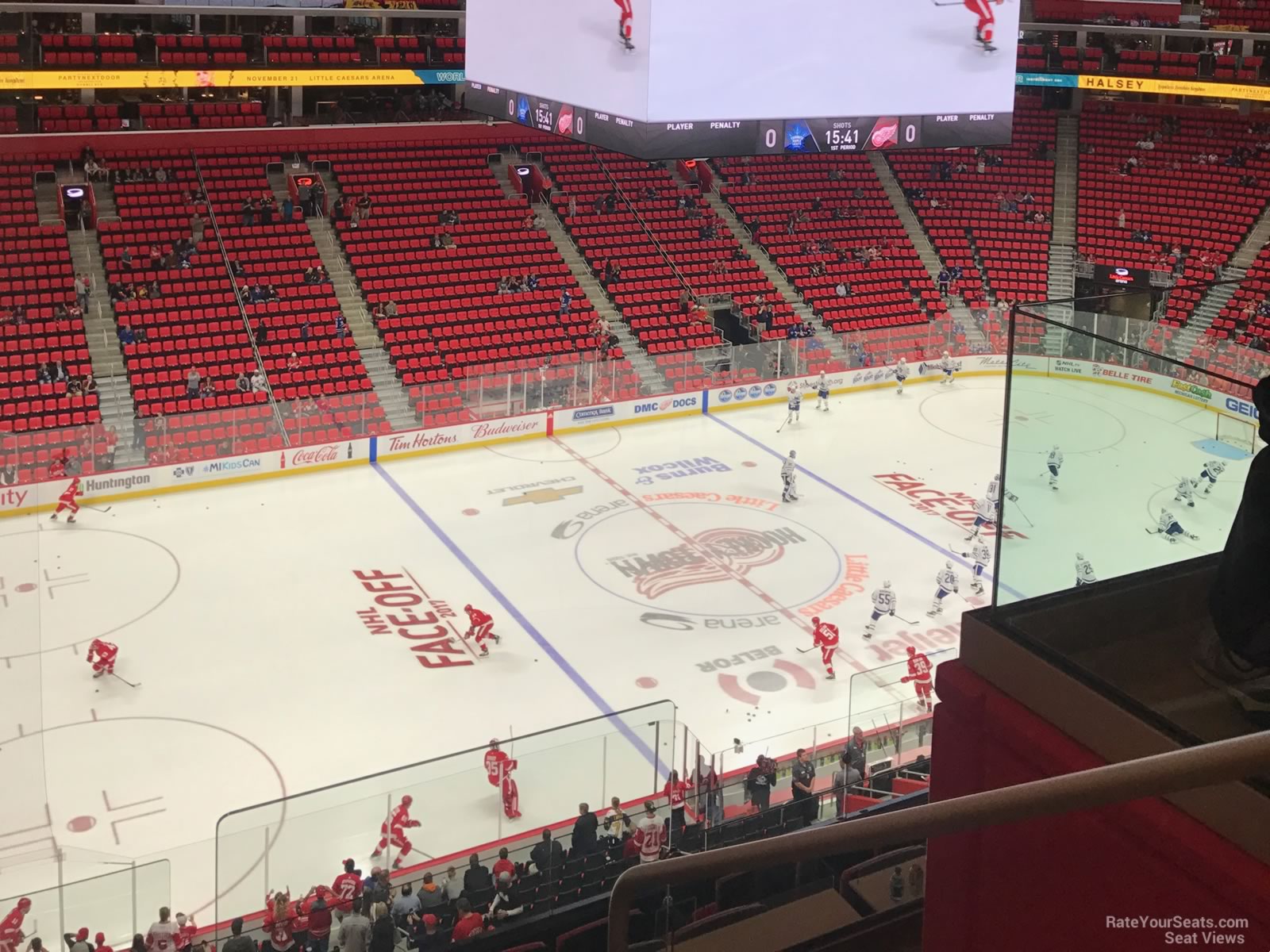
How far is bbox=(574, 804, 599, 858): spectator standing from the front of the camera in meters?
10.4

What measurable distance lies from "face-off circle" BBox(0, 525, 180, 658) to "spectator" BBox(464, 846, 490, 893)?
776 cm

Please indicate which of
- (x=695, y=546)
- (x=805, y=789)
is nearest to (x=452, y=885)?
(x=805, y=789)

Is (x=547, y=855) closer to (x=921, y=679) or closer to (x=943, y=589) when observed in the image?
(x=921, y=679)

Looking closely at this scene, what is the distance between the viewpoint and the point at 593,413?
25234mm

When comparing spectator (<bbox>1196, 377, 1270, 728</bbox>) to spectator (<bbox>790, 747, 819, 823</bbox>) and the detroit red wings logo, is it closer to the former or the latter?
spectator (<bbox>790, 747, 819, 823</bbox>)

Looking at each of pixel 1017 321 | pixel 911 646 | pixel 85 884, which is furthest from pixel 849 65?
pixel 1017 321

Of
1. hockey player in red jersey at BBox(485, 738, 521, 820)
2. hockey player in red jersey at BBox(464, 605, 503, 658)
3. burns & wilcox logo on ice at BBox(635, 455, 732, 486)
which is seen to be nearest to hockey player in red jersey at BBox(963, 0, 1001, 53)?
burns & wilcox logo on ice at BBox(635, 455, 732, 486)

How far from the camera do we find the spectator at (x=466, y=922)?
9609 mm

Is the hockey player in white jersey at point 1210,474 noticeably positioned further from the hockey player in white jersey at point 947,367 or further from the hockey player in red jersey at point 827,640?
the hockey player in white jersey at point 947,367

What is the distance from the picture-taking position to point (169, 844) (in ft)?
41.1

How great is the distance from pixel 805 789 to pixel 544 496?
10.6 meters

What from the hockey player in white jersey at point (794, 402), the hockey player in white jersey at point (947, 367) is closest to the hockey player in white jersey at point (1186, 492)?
the hockey player in white jersey at point (794, 402)

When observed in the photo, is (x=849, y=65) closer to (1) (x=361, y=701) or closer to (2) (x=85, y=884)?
(1) (x=361, y=701)

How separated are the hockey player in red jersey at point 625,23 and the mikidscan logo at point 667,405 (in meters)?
11.1
